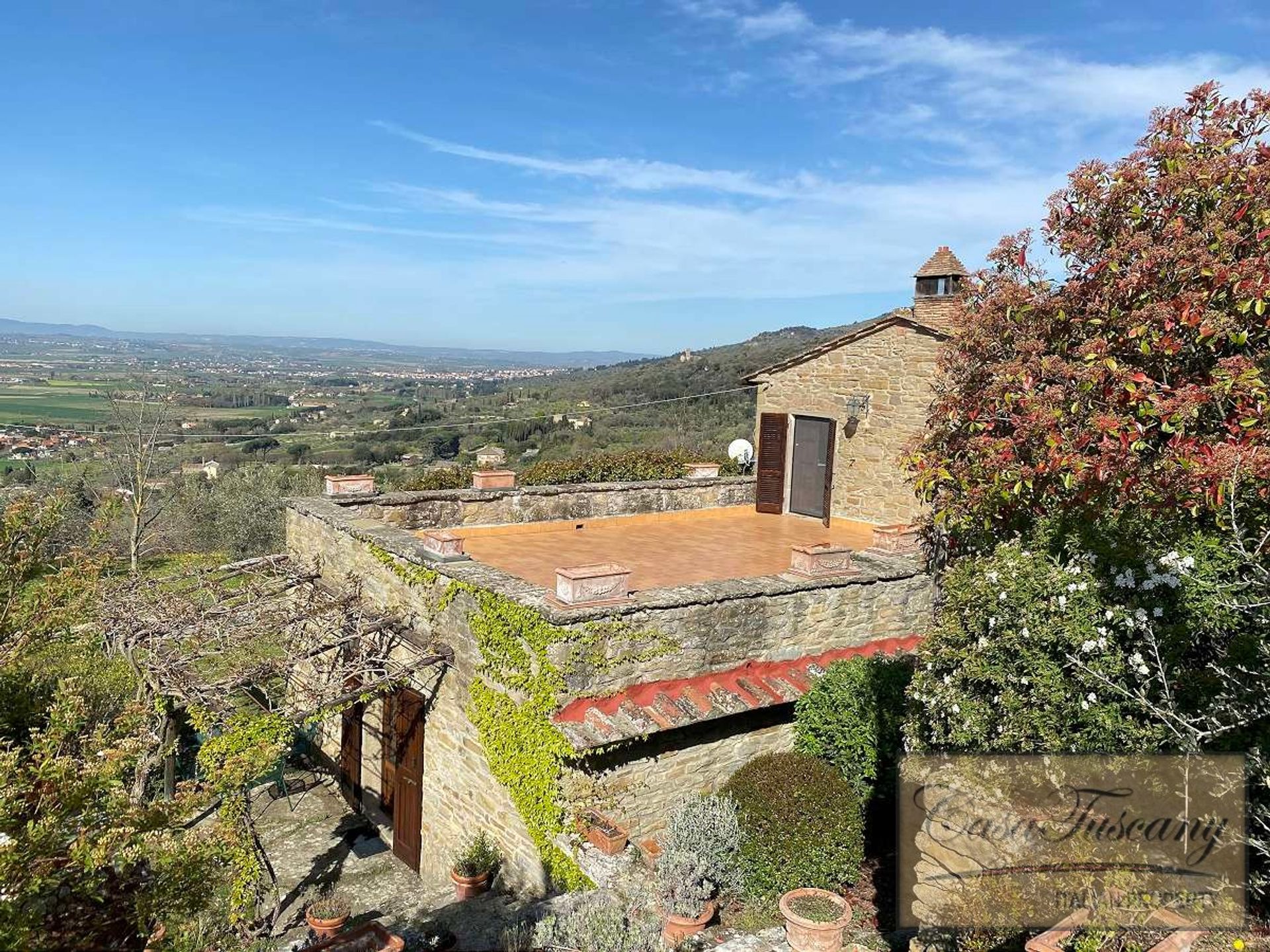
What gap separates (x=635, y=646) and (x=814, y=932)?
2.79 meters

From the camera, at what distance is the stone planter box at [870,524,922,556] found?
32.3 feet

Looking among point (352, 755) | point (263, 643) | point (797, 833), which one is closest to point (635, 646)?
point (797, 833)

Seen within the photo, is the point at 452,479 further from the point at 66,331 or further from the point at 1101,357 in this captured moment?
the point at 66,331

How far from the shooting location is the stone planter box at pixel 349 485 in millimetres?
12352

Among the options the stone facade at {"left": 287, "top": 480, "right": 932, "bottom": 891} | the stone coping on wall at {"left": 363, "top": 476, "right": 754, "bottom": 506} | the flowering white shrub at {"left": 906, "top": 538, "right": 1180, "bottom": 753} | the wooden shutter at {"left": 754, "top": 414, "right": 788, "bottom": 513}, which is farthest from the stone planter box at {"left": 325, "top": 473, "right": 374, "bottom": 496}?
the flowering white shrub at {"left": 906, "top": 538, "right": 1180, "bottom": 753}

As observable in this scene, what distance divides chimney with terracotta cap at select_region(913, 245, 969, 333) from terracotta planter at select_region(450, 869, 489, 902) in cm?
1012

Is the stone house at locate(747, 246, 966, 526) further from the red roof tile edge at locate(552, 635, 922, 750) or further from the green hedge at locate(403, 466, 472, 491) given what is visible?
the green hedge at locate(403, 466, 472, 491)

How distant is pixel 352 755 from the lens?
11320 millimetres

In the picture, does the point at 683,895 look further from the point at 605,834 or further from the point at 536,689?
the point at 536,689

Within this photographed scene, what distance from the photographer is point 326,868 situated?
31.3 feet

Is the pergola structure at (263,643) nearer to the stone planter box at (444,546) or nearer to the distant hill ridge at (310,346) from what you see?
the stone planter box at (444,546)

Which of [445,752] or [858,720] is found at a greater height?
[858,720]

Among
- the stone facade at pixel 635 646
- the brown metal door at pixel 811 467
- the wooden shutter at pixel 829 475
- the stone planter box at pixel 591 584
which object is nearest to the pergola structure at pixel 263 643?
the stone facade at pixel 635 646

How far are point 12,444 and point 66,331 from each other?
15085 centimetres
